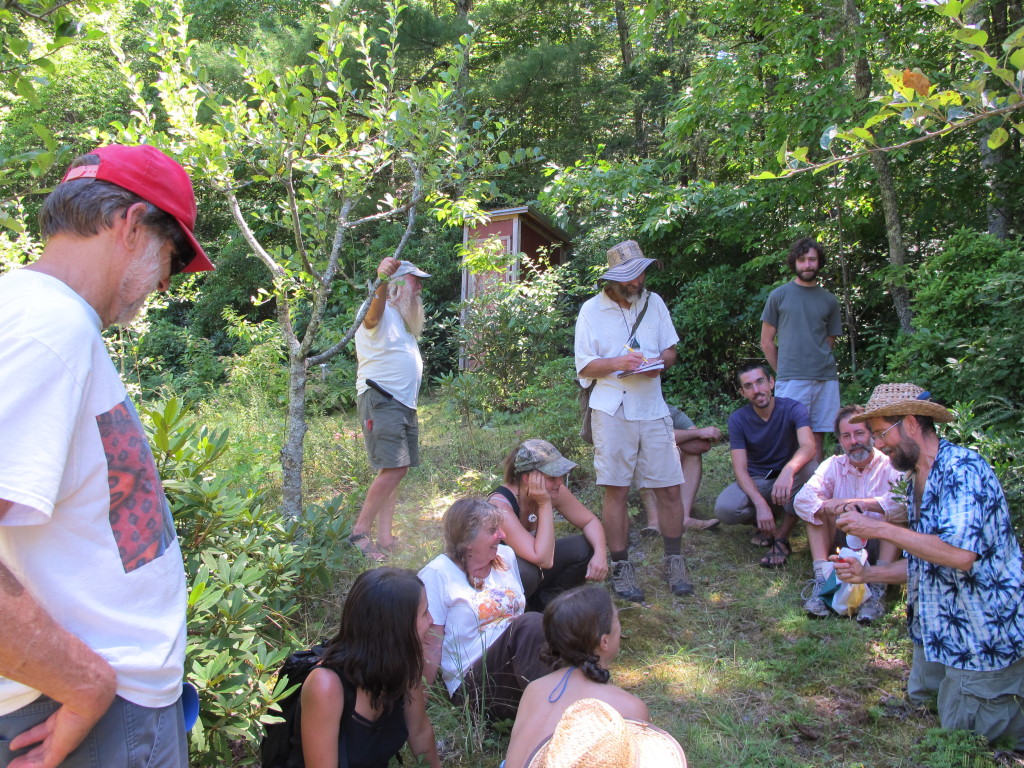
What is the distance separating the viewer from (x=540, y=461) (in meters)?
3.58

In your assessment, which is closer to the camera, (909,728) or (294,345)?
(909,728)

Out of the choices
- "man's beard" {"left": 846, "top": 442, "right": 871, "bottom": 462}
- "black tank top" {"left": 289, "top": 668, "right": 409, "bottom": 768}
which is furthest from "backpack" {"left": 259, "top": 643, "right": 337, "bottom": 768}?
"man's beard" {"left": 846, "top": 442, "right": 871, "bottom": 462}

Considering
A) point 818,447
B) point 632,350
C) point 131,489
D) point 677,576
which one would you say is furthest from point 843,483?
point 131,489

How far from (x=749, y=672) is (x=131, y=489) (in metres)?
2.94

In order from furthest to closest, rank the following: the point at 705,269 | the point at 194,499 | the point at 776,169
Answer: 1. the point at 705,269
2. the point at 776,169
3. the point at 194,499

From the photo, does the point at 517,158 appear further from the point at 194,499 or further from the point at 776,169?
the point at 776,169

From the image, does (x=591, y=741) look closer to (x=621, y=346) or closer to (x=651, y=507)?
(x=621, y=346)

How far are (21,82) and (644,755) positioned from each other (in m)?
2.64

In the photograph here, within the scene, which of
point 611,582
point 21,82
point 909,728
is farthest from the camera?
point 611,582

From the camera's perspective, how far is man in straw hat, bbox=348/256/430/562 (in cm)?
453

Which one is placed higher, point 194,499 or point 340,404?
point 194,499

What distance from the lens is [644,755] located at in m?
1.72

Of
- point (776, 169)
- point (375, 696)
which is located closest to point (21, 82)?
point (375, 696)

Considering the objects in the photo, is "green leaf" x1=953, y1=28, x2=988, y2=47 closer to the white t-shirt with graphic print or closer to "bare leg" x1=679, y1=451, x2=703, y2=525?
the white t-shirt with graphic print
